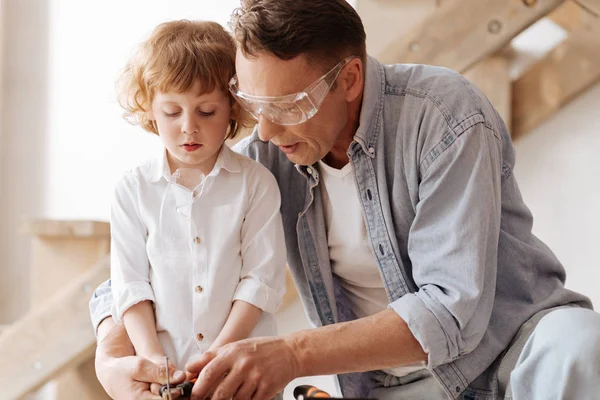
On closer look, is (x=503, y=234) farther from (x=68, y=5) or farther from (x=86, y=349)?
(x=68, y=5)

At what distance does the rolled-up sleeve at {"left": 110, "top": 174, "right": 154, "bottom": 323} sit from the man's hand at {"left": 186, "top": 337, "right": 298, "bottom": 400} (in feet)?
0.84

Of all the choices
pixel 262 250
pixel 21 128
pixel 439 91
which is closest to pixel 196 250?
pixel 262 250

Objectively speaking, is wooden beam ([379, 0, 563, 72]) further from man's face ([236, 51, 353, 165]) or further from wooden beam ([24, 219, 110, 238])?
wooden beam ([24, 219, 110, 238])

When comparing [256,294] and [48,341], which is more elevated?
[256,294]

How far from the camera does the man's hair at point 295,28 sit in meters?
1.66

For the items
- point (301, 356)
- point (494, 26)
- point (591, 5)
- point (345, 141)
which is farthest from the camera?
point (591, 5)

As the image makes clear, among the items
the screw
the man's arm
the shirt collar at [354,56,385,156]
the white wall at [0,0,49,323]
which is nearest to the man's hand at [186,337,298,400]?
the man's arm

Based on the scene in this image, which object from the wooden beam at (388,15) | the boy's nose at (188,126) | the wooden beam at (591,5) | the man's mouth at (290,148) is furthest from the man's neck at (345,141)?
the wooden beam at (591,5)

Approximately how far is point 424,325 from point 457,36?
125cm

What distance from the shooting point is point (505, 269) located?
1840 millimetres

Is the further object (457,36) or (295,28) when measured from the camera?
(457,36)

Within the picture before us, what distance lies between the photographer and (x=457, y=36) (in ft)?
8.54

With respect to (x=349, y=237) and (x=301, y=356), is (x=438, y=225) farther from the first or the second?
(x=301, y=356)

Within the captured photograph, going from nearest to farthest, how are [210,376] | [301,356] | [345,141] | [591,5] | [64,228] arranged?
1. [210,376]
2. [301,356]
3. [345,141]
4. [64,228]
5. [591,5]
